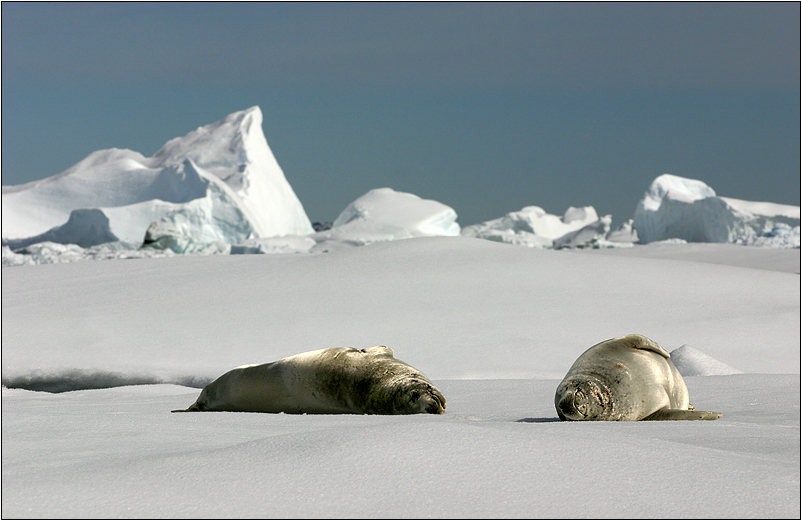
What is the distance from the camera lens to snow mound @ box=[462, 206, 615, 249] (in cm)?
3030

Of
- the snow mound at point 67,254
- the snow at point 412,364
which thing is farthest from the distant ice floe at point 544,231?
the snow at point 412,364

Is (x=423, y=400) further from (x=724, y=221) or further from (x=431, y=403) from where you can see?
(x=724, y=221)

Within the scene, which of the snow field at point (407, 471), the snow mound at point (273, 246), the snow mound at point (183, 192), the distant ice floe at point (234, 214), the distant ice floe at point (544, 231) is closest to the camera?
the snow field at point (407, 471)

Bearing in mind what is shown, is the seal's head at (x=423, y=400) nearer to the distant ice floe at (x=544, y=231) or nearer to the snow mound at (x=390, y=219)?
the snow mound at (x=390, y=219)

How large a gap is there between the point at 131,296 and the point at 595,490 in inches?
269

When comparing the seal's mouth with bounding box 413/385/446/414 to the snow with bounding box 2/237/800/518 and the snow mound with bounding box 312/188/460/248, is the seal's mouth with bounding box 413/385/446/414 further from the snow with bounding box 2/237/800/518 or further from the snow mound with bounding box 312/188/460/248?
the snow mound with bounding box 312/188/460/248

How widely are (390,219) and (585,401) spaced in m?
28.4

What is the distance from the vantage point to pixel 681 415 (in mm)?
2750

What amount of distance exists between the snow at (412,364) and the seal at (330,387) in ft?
0.79

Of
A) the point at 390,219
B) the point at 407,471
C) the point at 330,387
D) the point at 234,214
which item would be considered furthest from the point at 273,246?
the point at 407,471

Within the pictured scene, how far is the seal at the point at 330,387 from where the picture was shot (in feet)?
10.2

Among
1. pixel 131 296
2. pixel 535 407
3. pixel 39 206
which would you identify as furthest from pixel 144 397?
pixel 39 206

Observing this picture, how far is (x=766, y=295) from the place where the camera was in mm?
7531

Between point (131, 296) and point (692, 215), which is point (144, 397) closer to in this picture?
point (131, 296)
